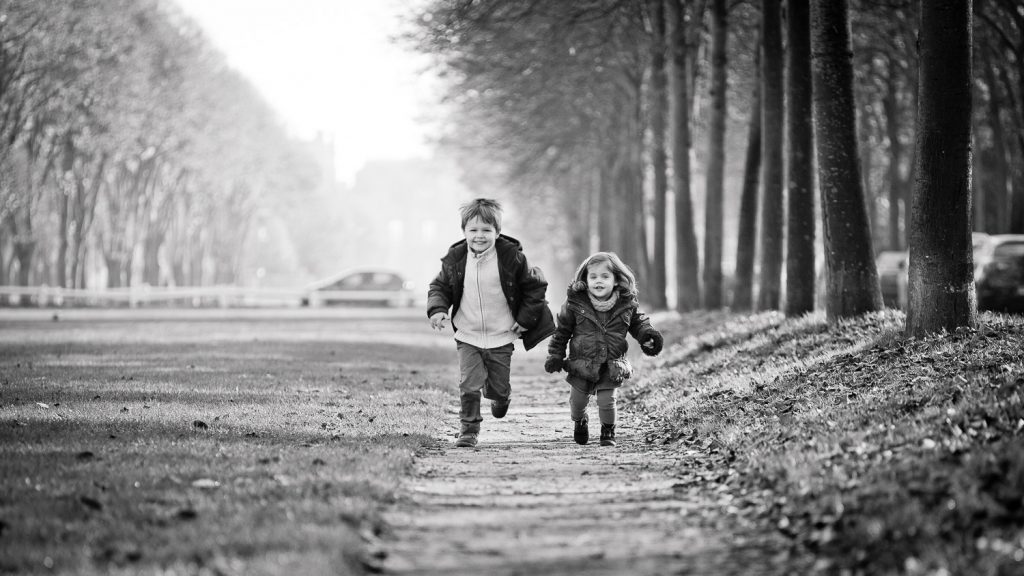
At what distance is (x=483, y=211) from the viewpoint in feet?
25.8

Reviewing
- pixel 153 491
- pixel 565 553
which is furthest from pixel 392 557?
pixel 153 491

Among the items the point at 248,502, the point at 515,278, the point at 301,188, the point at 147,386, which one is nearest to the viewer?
the point at 248,502

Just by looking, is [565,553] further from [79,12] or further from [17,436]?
[79,12]

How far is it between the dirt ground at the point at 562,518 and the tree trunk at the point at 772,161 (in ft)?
27.6

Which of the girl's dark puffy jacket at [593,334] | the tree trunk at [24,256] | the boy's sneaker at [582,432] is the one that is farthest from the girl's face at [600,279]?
the tree trunk at [24,256]

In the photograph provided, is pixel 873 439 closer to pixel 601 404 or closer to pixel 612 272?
pixel 601 404

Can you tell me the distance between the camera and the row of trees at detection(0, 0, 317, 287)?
31391 mm

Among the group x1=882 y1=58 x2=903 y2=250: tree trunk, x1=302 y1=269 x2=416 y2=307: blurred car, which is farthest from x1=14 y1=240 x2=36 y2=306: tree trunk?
x1=882 y1=58 x2=903 y2=250: tree trunk

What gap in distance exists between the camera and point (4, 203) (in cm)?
3359

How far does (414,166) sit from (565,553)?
515 ft

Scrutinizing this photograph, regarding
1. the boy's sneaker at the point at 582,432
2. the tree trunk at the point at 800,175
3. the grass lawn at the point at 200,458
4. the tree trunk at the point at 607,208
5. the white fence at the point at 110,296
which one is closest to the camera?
the grass lawn at the point at 200,458

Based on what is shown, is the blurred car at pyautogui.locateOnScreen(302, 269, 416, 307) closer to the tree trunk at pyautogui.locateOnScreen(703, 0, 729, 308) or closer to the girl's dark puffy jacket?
the tree trunk at pyautogui.locateOnScreen(703, 0, 729, 308)

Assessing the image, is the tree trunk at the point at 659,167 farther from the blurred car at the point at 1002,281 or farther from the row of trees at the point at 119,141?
the row of trees at the point at 119,141

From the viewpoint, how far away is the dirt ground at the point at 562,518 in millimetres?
4535
